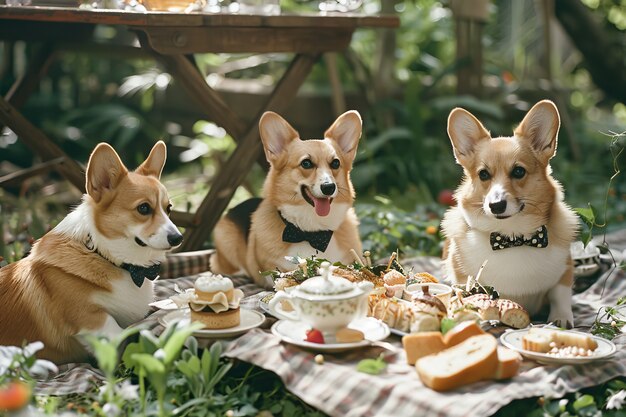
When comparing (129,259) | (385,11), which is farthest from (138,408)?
(385,11)

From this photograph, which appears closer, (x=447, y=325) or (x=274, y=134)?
(x=447, y=325)

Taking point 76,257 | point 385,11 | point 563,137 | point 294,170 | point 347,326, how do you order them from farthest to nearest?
1. point 563,137
2. point 385,11
3. point 294,170
4. point 76,257
5. point 347,326

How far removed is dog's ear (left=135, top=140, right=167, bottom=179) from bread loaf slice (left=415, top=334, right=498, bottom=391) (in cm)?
145

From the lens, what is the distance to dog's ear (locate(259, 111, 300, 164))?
12.7ft

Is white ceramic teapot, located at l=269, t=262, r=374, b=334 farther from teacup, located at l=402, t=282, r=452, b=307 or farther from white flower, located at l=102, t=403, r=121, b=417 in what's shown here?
white flower, located at l=102, t=403, r=121, b=417

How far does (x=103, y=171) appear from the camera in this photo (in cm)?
329

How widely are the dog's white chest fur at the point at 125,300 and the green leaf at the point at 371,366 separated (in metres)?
1.06

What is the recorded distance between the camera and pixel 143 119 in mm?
7883

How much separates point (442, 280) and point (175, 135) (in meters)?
4.76

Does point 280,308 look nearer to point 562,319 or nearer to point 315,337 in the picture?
point 315,337

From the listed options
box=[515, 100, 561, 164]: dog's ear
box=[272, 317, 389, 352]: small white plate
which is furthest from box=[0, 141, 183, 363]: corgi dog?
box=[515, 100, 561, 164]: dog's ear

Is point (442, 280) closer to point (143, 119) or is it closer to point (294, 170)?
point (294, 170)

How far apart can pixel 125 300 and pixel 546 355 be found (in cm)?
169

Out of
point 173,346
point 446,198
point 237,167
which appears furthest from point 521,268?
point 446,198
